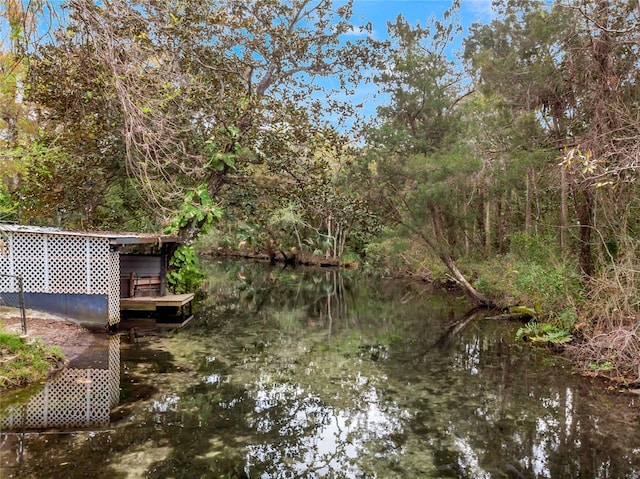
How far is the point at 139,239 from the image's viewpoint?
10875 mm

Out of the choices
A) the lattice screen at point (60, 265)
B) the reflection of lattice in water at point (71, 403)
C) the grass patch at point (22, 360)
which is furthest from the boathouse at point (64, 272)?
the reflection of lattice in water at point (71, 403)

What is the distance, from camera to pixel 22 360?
7055 mm

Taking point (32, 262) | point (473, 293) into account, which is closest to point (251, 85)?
point (32, 262)

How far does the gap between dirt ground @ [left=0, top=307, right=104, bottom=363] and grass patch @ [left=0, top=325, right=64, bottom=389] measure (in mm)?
594

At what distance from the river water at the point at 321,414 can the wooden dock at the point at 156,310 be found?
129cm

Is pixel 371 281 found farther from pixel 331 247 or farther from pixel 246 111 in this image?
pixel 246 111

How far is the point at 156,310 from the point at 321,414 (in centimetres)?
842

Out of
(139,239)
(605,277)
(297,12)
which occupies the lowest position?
(605,277)

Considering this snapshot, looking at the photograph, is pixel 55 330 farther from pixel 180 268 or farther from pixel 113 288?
pixel 180 268

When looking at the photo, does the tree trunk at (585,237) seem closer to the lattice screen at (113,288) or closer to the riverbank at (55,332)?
the lattice screen at (113,288)

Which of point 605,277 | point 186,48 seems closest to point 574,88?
point 605,277

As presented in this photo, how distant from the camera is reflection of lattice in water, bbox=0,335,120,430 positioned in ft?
18.7

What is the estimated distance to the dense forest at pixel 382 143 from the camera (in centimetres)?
821

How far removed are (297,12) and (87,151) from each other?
22.3 feet
